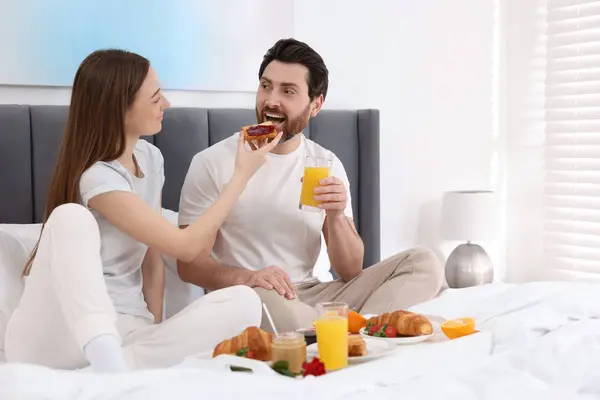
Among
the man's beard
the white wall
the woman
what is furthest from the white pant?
the white wall

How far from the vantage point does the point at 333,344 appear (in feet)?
5.29

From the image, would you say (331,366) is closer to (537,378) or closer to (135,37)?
(537,378)

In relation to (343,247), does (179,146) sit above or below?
above

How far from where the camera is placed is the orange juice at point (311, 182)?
2.45 m

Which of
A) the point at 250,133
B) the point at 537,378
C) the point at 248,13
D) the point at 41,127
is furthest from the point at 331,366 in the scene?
the point at 248,13

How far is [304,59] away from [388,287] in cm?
82

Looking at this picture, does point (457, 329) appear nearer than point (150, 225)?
Result: Yes

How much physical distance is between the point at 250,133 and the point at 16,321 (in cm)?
93

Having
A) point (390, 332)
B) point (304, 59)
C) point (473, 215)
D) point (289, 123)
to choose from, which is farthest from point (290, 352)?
point (473, 215)

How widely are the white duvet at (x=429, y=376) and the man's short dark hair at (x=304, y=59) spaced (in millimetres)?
1133

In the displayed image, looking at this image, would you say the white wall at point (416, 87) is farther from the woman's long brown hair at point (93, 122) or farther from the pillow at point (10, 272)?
the pillow at point (10, 272)

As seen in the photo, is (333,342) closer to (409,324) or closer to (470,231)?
(409,324)

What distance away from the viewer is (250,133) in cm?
249

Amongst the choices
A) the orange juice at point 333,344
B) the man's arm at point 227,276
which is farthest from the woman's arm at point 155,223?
the orange juice at point 333,344
